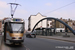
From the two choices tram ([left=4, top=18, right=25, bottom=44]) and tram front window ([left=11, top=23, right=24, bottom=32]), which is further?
tram front window ([left=11, top=23, right=24, bottom=32])

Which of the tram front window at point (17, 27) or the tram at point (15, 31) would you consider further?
the tram front window at point (17, 27)

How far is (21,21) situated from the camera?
13906 millimetres

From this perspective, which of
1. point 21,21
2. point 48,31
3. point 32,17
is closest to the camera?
point 21,21

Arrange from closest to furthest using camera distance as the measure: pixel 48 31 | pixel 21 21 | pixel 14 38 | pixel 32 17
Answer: pixel 14 38 < pixel 21 21 < pixel 48 31 < pixel 32 17

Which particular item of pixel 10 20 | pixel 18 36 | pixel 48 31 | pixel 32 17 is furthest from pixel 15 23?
pixel 32 17

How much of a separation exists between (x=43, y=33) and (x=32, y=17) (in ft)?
173

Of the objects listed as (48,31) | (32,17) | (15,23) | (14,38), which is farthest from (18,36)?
(32,17)

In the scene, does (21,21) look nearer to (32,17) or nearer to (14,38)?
(14,38)

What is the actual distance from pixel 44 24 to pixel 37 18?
706cm

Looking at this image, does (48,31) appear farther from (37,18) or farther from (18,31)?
(37,18)

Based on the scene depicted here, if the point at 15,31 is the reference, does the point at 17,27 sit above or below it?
above

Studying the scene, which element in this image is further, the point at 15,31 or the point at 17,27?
the point at 17,27

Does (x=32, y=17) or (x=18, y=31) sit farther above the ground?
(x=32, y=17)

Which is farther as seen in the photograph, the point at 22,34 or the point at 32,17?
the point at 32,17
